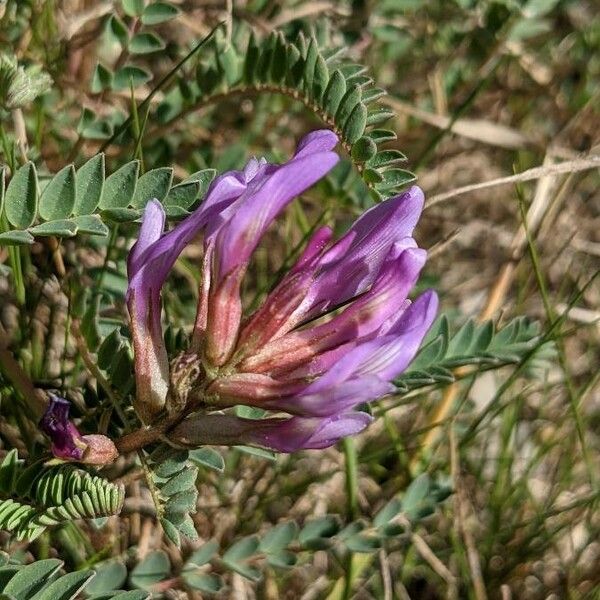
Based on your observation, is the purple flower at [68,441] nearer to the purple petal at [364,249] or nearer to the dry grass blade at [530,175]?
the purple petal at [364,249]

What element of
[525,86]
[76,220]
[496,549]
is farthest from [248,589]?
[525,86]

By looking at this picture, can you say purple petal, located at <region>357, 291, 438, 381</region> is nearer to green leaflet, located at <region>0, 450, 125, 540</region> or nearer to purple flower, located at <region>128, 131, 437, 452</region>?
purple flower, located at <region>128, 131, 437, 452</region>

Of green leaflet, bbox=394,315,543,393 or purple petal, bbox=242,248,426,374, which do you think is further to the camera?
green leaflet, bbox=394,315,543,393

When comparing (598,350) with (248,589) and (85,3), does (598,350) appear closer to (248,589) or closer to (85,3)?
(248,589)

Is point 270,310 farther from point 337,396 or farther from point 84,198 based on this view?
point 84,198

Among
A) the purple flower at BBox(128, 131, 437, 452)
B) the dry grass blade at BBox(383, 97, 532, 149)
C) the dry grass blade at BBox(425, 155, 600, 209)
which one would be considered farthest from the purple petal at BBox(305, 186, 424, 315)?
the dry grass blade at BBox(383, 97, 532, 149)
